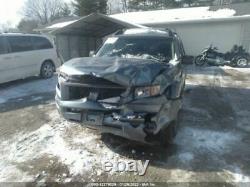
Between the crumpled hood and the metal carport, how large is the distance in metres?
6.45

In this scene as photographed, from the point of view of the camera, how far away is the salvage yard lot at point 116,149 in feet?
11.0

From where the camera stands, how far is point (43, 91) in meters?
7.89

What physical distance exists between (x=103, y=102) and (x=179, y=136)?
183 cm

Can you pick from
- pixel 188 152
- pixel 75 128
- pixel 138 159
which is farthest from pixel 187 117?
pixel 75 128

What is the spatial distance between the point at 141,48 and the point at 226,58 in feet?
34.2

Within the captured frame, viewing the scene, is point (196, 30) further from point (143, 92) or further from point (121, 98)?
point (121, 98)

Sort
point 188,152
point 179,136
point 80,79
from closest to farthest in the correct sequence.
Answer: point 80,79 < point 188,152 < point 179,136

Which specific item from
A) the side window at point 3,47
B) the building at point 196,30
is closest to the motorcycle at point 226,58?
the building at point 196,30

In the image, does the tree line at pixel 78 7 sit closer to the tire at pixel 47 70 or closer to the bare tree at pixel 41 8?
the bare tree at pixel 41 8

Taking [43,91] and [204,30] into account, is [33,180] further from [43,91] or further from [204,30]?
[204,30]

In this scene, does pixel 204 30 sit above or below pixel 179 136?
above

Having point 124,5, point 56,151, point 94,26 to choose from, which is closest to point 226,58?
point 94,26

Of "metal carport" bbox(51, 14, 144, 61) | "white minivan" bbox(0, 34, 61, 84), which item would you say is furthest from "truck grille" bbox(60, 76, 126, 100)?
"metal carport" bbox(51, 14, 144, 61)

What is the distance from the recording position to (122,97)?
3.35 metres
